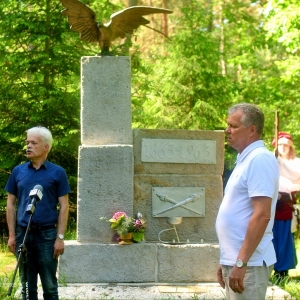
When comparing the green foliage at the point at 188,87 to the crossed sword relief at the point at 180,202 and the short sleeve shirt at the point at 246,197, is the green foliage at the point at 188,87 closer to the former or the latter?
the crossed sword relief at the point at 180,202

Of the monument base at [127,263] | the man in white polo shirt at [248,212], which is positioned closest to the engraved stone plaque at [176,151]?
the monument base at [127,263]

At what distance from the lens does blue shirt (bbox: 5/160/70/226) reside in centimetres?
419

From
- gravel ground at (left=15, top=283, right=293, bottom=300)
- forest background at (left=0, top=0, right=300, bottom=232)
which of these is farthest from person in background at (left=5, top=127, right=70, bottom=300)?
forest background at (left=0, top=0, right=300, bottom=232)

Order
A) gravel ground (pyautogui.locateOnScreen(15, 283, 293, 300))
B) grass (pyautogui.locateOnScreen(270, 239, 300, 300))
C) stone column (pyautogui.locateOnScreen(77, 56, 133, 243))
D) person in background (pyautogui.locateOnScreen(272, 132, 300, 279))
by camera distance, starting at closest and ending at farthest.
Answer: gravel ground (pyautogui.locateOnScreen(15, 283, 293, 300))
grass (pyautogui.locateOnScreen(270, 239, 300, 300))
stone column (pyautogui.locateOnScreen(77, 56, 133, 243))
person in background (pyautogui.locateOnScreen(272, 132, 300, 279))

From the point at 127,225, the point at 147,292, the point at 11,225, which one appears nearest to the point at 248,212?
the point at 11,225

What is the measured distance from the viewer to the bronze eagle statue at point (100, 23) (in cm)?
627

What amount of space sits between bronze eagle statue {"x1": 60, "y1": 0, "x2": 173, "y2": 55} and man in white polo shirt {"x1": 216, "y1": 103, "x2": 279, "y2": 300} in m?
3.42

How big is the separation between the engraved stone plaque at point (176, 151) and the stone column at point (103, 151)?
0.25m

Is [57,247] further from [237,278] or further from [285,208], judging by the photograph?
[285,208]

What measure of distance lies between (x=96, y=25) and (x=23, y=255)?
11.1 feet

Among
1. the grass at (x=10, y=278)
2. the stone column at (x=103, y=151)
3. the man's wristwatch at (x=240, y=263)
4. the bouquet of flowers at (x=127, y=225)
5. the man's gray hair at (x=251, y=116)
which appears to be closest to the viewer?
the man's wristwatch at (x=240, y=263)

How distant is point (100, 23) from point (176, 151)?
165cm

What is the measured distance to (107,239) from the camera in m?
6.09

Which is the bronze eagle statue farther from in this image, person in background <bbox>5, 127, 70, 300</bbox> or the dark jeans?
the dark jeans
